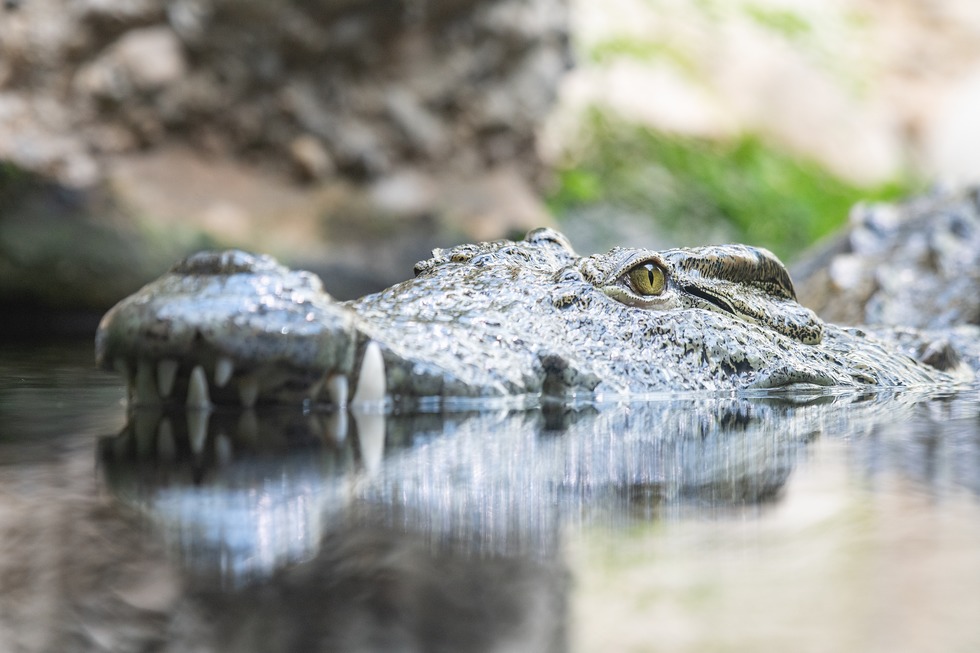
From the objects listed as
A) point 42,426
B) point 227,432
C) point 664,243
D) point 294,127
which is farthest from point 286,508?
point 664,243

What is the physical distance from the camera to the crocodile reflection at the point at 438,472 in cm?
121

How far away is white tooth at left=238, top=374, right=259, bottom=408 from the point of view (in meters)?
2.14

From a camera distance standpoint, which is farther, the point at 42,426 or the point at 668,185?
the point at 668,185

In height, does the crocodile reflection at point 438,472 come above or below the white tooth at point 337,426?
below

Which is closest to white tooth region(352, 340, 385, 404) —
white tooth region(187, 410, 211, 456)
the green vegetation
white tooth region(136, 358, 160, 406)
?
white tooth region(187, 410, 211, 456)

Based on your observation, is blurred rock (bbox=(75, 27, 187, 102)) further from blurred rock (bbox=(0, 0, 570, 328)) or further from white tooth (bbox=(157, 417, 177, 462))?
white tooth (bbox=(157, 417, 177, 462))

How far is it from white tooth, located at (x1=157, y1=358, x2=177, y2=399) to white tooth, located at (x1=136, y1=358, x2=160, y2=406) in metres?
0.02

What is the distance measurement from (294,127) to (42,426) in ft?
22.0

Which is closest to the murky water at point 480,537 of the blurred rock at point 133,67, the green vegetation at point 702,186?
the blurred rock at point 133,67

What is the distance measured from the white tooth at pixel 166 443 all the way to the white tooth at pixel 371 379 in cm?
44

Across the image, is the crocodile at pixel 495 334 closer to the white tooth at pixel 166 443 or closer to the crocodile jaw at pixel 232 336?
the crocodile jaw at pixel 232 336

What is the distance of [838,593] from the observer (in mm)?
935

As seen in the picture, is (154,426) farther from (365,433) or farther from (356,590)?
(356,590)

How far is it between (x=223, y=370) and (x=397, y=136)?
24.7 ft
